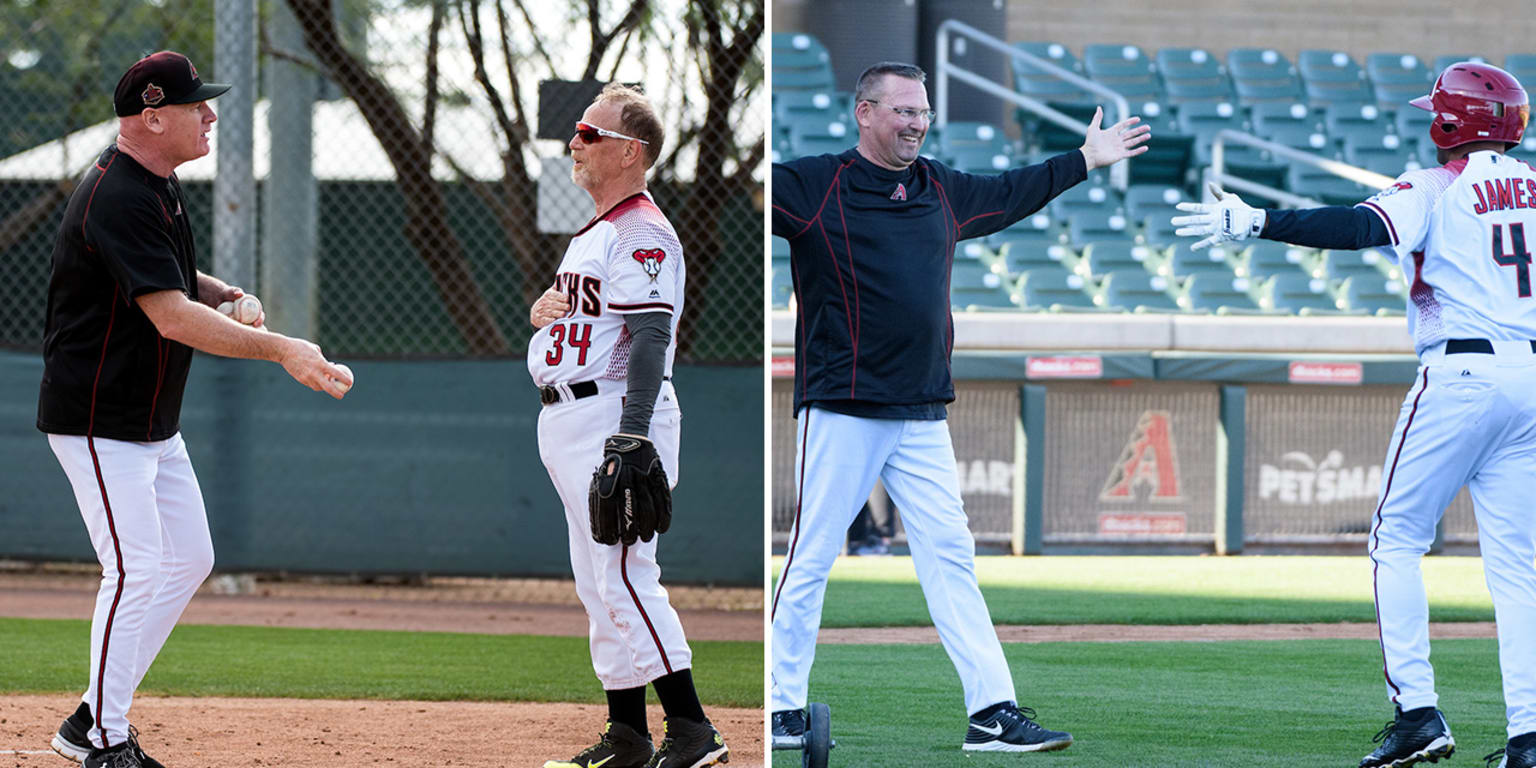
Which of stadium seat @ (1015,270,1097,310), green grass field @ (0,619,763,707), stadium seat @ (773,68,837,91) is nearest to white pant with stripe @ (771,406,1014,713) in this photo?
green grass field @ (0,619,763,707)

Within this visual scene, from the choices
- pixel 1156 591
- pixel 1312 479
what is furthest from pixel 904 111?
pixel 1312 479

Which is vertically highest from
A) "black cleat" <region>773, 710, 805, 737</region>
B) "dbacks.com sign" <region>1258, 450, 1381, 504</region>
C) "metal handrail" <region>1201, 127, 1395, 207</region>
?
"metal handrail" <region>1201, 127, 1395, 207</region>

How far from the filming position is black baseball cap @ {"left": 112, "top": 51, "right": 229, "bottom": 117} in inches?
174

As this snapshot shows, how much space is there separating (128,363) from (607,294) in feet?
A: 4.24

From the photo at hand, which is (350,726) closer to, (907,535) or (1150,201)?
(907,535)

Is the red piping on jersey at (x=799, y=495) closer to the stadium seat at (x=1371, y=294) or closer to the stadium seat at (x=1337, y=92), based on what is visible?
the stadium seat at (x=1371, y=294)

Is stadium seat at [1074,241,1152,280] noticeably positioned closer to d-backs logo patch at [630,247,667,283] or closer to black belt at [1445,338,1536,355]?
black belt at [1445,338,1536,355]

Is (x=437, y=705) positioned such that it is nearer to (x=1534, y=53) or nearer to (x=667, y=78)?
(x=667, y=78)

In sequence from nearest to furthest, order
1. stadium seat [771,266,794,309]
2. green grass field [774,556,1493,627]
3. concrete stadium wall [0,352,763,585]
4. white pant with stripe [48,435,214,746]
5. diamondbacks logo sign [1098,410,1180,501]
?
white pant with stripe [48,435,214,746]
green grass field [774,556,1493,627]
concrete stadium wall [0,352,763,585]
diamondbacks logo sign [1098,410,1180,501]
stadium seat [771,266,794,309]

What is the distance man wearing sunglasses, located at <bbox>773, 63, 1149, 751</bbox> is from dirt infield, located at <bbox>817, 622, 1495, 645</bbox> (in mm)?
2724

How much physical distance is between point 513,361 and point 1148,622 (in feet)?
A: 13.2

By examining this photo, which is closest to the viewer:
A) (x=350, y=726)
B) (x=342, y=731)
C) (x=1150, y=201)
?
(x=342, y=731)

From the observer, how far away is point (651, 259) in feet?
14.0

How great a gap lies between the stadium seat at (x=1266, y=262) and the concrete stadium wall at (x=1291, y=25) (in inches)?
186
